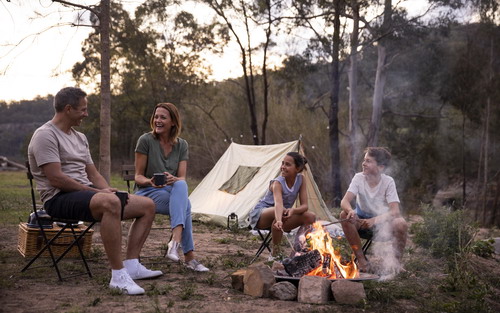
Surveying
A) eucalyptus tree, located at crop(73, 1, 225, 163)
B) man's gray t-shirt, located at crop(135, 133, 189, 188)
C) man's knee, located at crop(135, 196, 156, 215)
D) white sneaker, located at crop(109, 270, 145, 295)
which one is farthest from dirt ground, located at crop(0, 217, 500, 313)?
eucalyptus tree, located at crop(73, 1, 225, 163)

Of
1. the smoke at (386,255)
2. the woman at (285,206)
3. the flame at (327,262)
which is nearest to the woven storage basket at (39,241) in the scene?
the woman at (285,206)

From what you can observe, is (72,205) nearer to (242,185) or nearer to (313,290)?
(313,290)

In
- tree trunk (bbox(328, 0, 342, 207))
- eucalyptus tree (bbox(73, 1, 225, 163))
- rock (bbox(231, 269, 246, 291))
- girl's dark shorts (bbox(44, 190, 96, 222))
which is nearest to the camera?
girl's dark shorts (bbox(44, 190, 96, 222))

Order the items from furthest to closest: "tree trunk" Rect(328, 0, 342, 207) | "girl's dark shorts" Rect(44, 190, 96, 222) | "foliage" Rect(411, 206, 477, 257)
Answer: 1. "tree trunk" Rect(328, 0, 342, 207)
2. "foliage" Rect(411, 206, 477, 257)
3. "girl's dark shorts" Rect(44, 190, 96, 222)

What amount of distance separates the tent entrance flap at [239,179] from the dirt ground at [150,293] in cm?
325

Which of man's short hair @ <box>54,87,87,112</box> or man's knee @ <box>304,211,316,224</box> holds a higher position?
man's short hair @ <box>54,87,87,112</box>

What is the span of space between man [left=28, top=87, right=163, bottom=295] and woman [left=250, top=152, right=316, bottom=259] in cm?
95

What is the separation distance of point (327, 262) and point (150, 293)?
46.5 inches

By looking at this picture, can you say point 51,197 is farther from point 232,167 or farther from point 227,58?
point 227,58

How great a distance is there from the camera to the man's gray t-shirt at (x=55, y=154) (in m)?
3.40

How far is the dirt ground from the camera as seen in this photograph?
3023 millimetres

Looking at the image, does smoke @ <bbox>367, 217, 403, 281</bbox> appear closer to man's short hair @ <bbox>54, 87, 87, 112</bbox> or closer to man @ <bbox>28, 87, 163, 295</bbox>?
man @ <bbox>28, 87, 163, 295</bbox>

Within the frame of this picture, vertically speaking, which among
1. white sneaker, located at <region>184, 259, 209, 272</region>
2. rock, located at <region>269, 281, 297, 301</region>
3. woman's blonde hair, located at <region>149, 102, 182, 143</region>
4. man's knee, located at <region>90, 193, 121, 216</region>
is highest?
woman's blonde hair, located at <region>149, 102, 182, 143</region>

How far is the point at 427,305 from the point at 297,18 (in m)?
10.7
